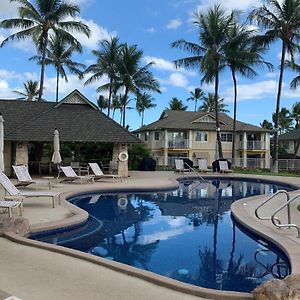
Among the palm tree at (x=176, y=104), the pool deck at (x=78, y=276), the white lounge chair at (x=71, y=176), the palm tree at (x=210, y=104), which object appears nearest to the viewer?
the pool deck at (x=78, y=276)

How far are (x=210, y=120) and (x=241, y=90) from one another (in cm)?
853

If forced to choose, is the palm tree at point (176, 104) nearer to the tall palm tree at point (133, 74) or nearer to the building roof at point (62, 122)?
the tall palm tree at point (133, 74)

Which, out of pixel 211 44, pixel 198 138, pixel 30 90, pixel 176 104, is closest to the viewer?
pixel 211 44

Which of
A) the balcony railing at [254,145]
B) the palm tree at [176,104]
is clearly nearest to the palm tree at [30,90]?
the palm tree at [176,104]

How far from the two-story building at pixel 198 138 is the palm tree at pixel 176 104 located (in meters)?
17.7

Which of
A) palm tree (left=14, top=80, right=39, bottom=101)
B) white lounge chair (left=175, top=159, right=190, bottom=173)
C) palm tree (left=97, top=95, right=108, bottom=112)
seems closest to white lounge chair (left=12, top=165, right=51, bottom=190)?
white lounge chair (left=175, top=159, right=190, bottom=173)

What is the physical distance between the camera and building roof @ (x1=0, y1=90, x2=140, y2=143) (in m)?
22.2

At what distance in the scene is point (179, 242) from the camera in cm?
905

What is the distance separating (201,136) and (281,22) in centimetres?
1720

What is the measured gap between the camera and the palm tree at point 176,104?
63781mm

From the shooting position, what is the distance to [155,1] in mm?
18391

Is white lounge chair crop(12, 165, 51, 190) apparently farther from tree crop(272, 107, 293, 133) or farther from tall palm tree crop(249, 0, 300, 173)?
tree crop(272, 107, 293, 133)

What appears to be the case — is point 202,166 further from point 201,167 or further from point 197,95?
point 197,95

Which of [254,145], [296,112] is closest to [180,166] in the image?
[254,145]
